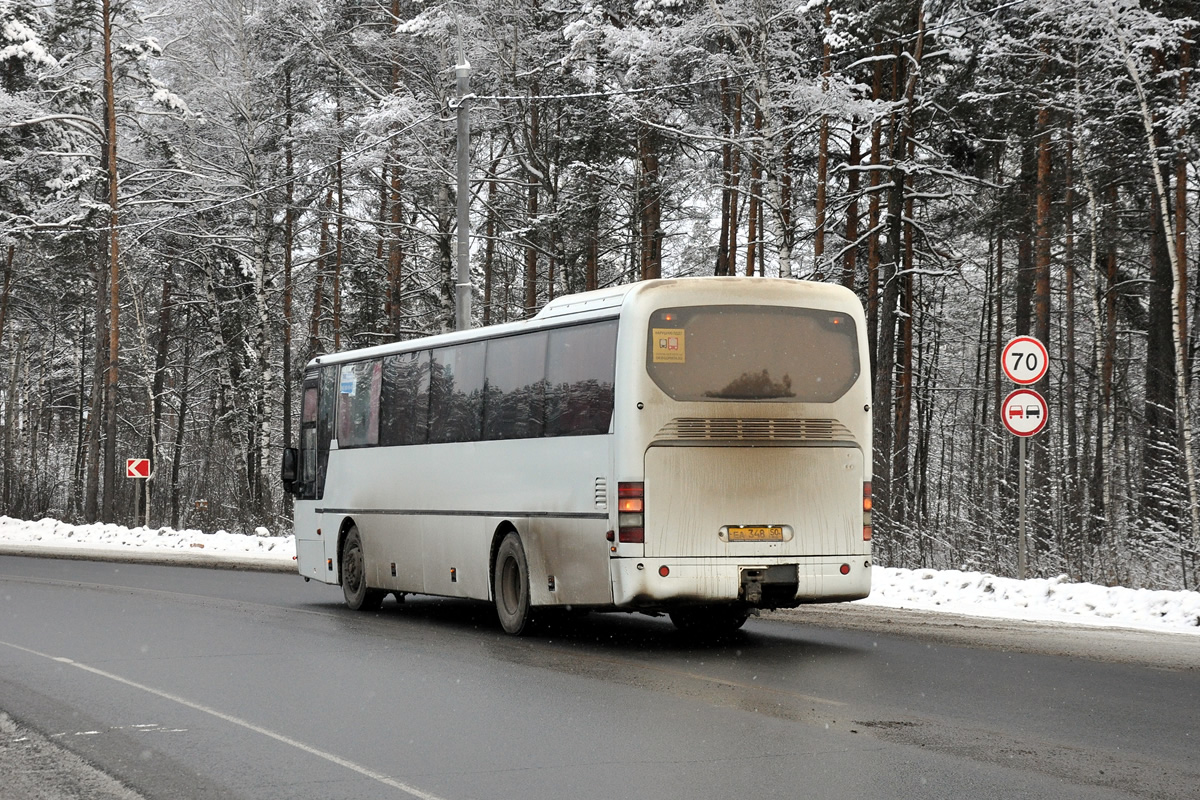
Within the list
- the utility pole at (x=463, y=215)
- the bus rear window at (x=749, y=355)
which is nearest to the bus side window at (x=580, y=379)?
the bus rear window at (x=749, y=355)

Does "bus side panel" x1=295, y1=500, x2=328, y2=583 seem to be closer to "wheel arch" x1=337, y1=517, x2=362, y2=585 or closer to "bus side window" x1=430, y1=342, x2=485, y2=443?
"wheel arch" x1=337, y1=517, x2=362, y2=585

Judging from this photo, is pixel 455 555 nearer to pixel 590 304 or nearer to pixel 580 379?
pixel 580 379

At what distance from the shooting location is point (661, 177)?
3769 centimetres

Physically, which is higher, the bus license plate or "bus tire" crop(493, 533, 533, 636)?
the bus license plate

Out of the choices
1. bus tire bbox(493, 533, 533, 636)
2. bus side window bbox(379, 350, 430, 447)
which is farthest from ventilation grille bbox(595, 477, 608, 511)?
bus side window bbox(379, 350, 430, 447)

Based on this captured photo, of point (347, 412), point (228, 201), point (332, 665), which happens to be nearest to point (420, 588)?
point (347, 412)

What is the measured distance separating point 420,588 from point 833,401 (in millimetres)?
5442

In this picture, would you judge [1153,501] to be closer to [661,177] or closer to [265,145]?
[661,177]

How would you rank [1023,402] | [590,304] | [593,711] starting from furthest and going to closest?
[1023,402]
[590,304]
[593,711]

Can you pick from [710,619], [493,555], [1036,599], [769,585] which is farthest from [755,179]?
[769,585]

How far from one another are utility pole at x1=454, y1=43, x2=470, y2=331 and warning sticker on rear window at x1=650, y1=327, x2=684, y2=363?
38.3 feet

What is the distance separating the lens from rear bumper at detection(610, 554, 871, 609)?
43.4 ft

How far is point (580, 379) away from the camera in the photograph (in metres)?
14.2

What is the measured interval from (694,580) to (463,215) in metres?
13.7
